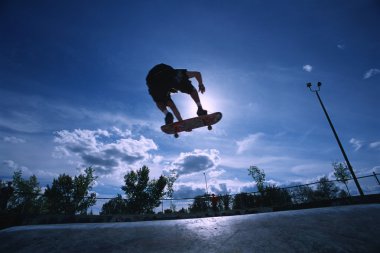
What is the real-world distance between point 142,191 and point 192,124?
37684 mm

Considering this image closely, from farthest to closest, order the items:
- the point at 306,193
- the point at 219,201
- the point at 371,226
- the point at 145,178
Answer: the point at 145,178
the point at 219,201
the point at 306,193
the point at 371,226

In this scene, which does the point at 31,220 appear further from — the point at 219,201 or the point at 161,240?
the point at 219,201

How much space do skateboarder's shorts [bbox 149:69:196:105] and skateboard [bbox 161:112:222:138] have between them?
97 cm

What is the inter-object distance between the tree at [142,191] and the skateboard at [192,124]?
35000mm

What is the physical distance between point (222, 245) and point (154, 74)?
13.9 ft

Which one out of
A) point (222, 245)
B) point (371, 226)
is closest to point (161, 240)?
point (222, 245)

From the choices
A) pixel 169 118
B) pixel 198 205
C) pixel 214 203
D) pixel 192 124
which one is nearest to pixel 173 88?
pixel 169 118

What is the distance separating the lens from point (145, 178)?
137ft

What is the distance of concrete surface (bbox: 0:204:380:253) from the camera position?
2.00 meters

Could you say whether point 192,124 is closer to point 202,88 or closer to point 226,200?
point 202,88

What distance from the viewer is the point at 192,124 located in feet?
21.6

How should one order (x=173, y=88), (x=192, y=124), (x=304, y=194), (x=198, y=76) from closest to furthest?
(x=173, y=88) < (x=198, y=76) < (x=192, y=124) < (x=304, y=194)

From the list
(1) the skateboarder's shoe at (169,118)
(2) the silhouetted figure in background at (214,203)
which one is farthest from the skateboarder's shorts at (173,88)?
(2) the silhouetted figure in background at (214,203)

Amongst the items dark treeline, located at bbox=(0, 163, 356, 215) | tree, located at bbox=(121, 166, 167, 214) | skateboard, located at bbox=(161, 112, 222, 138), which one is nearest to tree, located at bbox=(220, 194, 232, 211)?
dark treeline, located at bbox=(0, 163, 356, 215)
